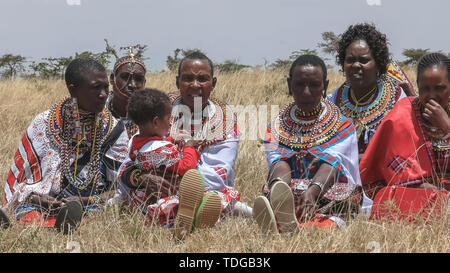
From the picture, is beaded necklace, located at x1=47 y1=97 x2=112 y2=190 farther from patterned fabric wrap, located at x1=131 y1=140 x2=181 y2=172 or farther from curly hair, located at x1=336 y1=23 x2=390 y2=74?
curly hair, located at x1=336 y1=23 x2=390 y2=74

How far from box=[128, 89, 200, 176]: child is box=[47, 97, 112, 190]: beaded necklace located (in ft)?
2.46

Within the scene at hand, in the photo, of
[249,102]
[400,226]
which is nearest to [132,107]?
[400,226]

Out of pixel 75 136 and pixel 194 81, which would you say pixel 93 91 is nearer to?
pixel 75 136

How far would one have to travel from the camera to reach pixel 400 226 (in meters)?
4.35

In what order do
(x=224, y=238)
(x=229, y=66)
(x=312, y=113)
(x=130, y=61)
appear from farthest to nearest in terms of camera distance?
(x=229, y=66) < (x=130, y=61) < (x=312, y=113) < (x=224, y=238)

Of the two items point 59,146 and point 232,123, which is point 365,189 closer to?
point 232,123

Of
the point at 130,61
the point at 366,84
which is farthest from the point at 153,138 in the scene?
the point at 366,84

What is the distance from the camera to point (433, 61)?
195 inches

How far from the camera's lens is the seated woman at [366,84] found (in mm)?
5809

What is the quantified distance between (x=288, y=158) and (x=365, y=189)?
2.46 feet

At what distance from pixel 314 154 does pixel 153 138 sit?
1.29 meters

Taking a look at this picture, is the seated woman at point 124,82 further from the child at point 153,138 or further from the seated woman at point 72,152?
the child at point 153,138

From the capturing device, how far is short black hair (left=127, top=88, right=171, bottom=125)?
4.71m
